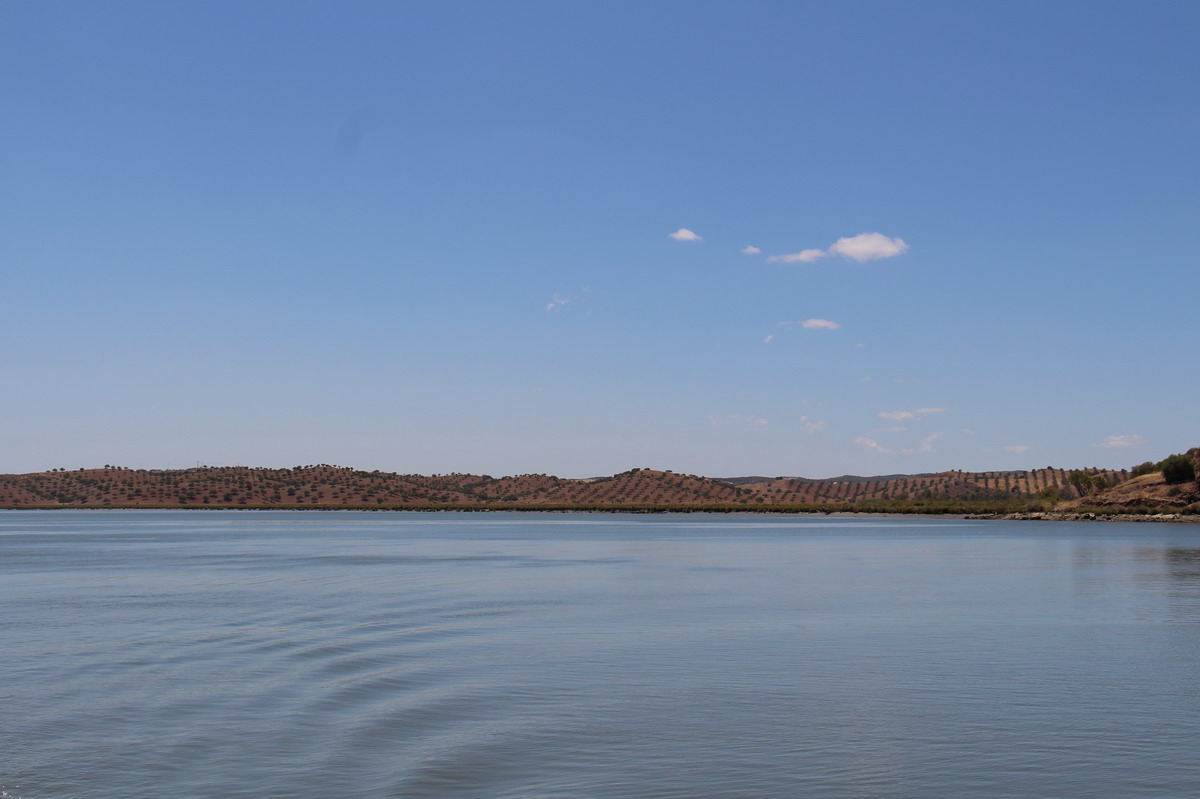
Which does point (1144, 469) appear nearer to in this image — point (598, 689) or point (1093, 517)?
point (1093, 517)

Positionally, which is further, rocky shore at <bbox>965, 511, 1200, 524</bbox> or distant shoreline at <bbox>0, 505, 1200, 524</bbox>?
distant shoreline at <bbox>0, 505, 1200, 524</bbox>

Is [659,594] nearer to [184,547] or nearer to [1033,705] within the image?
[1033,705]

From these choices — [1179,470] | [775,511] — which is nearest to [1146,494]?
[1179,470]

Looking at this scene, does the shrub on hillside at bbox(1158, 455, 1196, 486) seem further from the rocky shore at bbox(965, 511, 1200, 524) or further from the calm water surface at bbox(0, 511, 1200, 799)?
the calm water surface at bbox(0, 511, 1200, 799)

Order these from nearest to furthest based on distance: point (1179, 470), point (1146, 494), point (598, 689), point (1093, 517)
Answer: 1. point (598, 689)
2. point (1179, 470)
3. point (1146, 494)
4. point (1093, 517)

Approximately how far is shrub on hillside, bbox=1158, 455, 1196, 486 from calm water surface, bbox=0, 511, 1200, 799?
79349mm

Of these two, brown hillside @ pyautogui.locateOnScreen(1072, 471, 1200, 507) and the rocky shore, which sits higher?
brown hillside @ pyautogui.locateOnScreen(1072, 471, 1200, 507)

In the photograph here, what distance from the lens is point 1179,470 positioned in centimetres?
10856

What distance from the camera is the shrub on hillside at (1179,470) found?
107381mm

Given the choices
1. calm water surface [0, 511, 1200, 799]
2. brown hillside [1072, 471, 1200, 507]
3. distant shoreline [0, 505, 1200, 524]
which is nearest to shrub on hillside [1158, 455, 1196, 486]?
brown hillside [1072, 471, 1200, 507]

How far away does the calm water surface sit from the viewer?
12.0m

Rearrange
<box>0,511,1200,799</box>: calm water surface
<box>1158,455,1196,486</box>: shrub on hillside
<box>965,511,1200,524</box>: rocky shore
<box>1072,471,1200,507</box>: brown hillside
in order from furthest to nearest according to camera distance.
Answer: <box>1158,455,1196,486</box>: shrub on hillside < <box>1072,471,1200,507</box>: brown hillside < <box>965,511,1200,524</box>: rocky shore < <box>0,511,1200,799</box>: calm water surface

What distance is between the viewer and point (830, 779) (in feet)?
38.9

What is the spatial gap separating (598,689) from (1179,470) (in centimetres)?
10867
